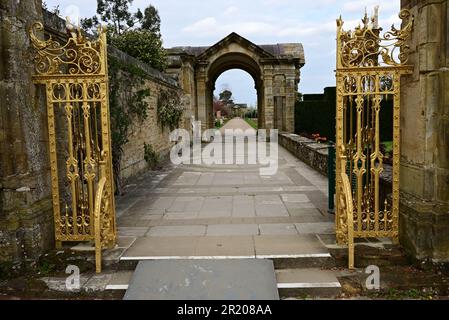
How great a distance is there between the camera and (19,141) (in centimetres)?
447

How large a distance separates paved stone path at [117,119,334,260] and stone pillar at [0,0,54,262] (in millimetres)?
1173

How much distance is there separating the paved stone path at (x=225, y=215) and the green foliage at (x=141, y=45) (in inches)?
324

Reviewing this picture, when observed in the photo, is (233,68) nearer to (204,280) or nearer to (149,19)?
(149,19)

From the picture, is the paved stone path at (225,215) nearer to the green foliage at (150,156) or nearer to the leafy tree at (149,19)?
the green foliage at (150,156)

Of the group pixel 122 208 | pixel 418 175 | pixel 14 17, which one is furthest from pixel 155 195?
pixel 418 175

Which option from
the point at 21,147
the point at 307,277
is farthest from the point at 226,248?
the point at 21,147

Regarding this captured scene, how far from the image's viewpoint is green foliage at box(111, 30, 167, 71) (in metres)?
17.5

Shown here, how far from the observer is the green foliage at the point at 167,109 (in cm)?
1402

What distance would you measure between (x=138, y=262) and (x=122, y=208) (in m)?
2.91

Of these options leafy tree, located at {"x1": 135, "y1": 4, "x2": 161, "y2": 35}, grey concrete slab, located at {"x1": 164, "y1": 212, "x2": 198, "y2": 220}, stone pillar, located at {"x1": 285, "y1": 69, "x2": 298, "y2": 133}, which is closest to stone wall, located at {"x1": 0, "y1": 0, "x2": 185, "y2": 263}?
grey concrete slab, located at {"x1": 164, "y1": 212, "x2": 198, "y2": 220}

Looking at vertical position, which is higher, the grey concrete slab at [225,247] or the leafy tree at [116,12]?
the leafy tree at [116,12]

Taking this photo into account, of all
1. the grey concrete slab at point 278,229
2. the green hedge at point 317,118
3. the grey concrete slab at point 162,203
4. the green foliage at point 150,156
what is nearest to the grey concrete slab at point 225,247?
the grey concrete slab at point 278,229

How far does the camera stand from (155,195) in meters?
8.60

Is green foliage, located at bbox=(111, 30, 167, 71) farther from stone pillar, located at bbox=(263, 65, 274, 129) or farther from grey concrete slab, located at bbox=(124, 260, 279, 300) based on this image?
grey concrete slab, located at bbox=(124, 260, 279, 300)
